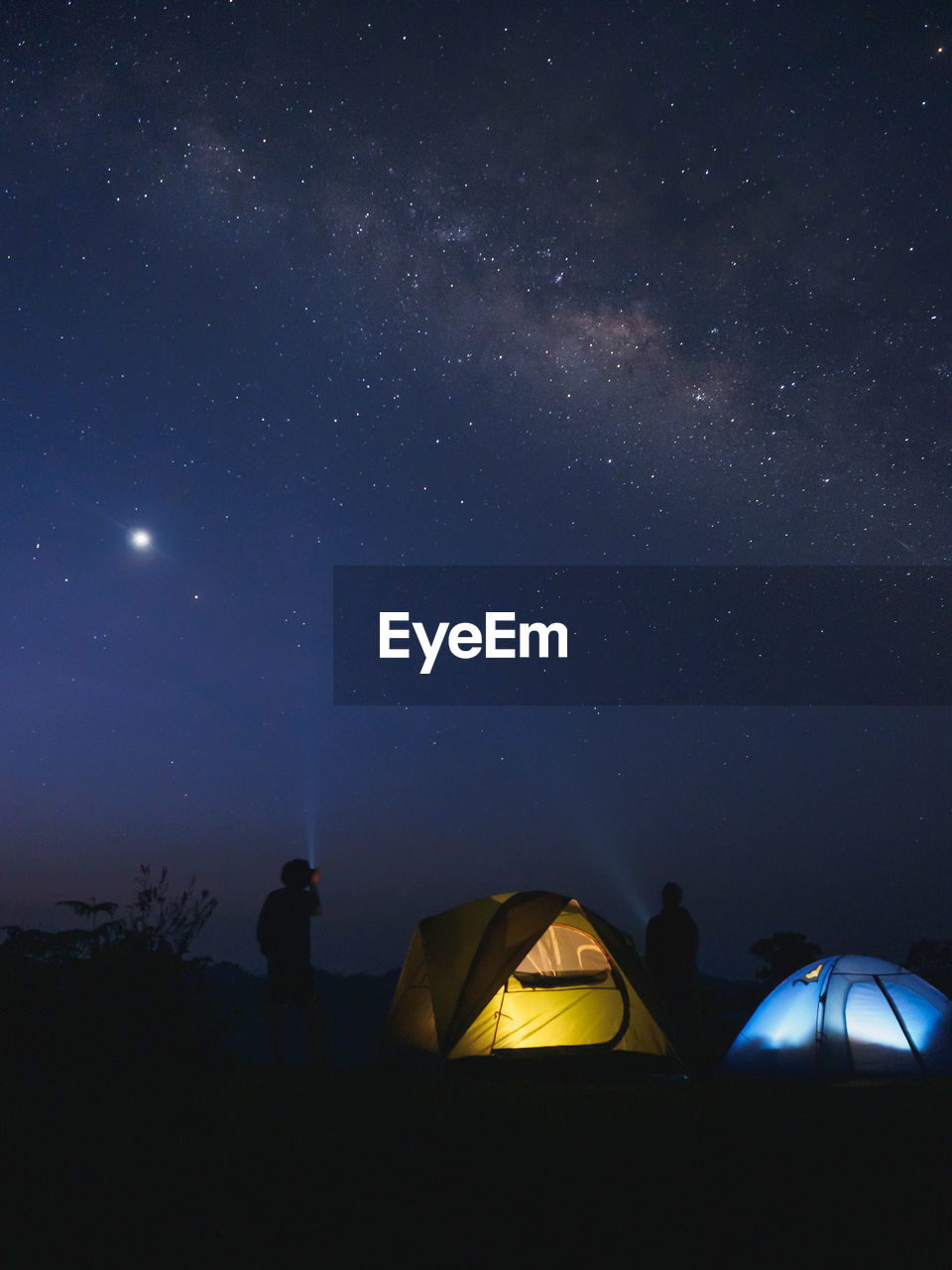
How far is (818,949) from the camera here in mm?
24812

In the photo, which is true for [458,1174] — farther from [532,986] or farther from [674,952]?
[674,952]

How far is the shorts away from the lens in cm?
845

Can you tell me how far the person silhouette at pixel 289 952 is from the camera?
8.45m

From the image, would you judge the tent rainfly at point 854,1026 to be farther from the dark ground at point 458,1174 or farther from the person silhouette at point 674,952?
the dark ground at point 458,1174

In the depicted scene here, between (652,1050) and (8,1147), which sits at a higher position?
(8,1147)

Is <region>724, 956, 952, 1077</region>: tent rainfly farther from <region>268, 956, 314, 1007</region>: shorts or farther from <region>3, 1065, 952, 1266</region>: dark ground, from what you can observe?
<region>268, 956, 314, 1007</region>: shorts

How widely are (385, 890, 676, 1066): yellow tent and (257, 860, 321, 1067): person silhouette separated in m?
1.51

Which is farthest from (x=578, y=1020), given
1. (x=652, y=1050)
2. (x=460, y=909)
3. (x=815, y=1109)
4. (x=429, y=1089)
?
(x=815, y=1109)

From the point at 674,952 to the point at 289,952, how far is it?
389 cm

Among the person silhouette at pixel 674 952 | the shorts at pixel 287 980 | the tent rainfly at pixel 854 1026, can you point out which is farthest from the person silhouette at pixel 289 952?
the tent rainfly at pixel 854 1026

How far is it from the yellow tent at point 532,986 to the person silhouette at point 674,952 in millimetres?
225

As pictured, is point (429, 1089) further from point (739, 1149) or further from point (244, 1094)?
point (739, 1149)

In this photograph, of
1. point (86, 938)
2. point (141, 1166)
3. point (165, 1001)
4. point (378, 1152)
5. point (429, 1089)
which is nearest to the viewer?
point (141, 1166)

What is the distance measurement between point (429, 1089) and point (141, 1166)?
3.44 meters
